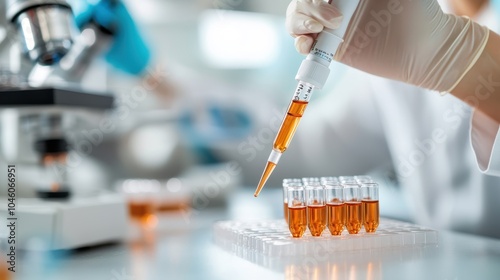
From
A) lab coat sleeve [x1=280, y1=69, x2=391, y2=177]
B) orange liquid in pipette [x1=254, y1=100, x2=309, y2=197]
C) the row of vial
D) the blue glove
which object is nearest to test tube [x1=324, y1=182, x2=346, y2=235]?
the row of vial

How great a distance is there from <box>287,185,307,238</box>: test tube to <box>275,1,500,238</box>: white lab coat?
43cm

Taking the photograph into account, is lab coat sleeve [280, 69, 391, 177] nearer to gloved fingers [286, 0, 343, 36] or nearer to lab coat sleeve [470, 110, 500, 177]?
lab coat sleeve [470, 110, 500, 177]

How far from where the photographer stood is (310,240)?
42.4 inches

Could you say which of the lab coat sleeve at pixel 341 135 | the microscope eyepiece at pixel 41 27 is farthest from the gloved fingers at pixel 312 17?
the lab coat sleeve at pixel 341 135

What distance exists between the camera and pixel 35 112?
4.58 ft

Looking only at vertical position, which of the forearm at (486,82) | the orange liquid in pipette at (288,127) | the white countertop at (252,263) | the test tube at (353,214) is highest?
the forearm at (486,82)

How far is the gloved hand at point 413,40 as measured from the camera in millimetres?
1121

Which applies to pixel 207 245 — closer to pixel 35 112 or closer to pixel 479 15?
pixel 35 112

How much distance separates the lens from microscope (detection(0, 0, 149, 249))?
49.1 inches

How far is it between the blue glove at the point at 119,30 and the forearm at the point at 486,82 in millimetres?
1097

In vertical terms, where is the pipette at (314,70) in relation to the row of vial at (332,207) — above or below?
above

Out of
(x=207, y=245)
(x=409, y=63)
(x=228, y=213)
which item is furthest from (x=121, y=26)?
(x=409, y=63)

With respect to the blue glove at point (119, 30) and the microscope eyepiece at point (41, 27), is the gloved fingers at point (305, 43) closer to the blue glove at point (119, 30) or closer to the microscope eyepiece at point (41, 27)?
the microscope eyepiece at point (41, 27)

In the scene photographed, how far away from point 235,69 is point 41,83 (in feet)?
7.21
